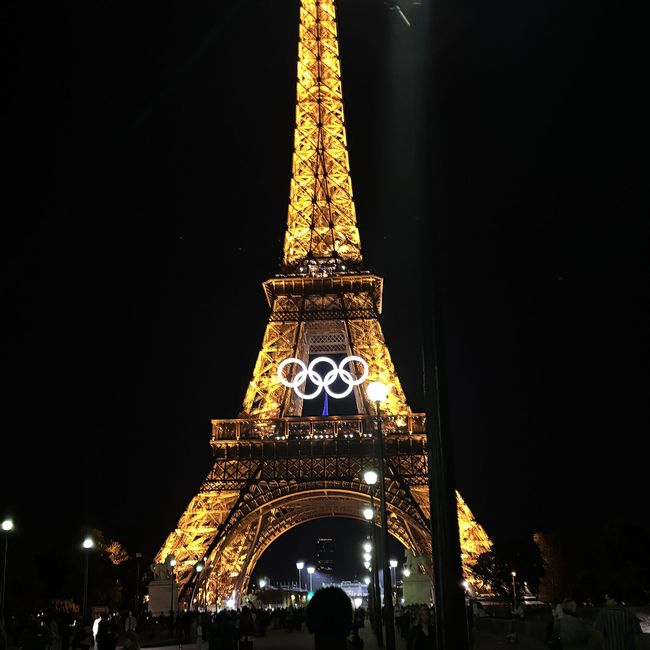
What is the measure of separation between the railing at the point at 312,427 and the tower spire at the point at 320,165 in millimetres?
11591

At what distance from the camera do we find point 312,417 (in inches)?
2409

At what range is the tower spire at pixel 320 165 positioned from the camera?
216 ft

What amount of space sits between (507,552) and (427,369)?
81.8 m

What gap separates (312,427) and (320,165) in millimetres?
21529

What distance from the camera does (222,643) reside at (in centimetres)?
1675

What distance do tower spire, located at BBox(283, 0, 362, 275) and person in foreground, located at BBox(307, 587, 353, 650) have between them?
57.7 metres

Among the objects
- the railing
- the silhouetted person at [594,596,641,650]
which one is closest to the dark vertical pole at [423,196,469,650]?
the silhouetted person at [594,596,641,650]

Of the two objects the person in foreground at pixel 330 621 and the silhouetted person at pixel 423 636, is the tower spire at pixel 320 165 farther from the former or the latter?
the person in foreground at pixel 330 621

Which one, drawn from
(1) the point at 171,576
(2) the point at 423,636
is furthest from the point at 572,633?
(1) the point at 171,576

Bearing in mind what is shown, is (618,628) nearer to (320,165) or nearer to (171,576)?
(171,576)

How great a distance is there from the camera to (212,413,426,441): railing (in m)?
59.2

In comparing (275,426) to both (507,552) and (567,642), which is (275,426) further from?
(567,642)

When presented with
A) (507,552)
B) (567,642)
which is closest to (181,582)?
(507,552)

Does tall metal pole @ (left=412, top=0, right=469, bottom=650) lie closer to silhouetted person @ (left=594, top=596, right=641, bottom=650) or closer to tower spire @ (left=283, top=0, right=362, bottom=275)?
silhouetted person @ (left=594, top=596, right=641, bottom=650)
